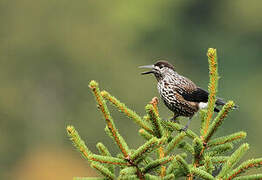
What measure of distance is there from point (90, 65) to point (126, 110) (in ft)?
140

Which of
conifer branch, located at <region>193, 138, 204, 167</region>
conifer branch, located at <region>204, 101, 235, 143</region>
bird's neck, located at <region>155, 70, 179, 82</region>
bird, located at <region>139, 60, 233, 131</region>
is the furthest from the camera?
bird's neck, located at <region>155, 70, 179, 82</region>

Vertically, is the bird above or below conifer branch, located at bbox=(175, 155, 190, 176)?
above

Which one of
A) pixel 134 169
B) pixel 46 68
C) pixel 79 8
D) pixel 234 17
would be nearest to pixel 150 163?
pixel 134 169

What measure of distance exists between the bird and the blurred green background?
93.0 ft

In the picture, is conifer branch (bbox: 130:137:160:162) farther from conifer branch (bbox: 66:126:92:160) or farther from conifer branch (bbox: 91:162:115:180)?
conifer branch (bbox: 66:126:92:160)

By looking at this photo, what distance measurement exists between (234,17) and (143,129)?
61438 mm

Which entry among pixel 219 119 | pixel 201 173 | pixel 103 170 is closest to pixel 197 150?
pixel 219 119

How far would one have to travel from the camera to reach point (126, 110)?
521 centimetres

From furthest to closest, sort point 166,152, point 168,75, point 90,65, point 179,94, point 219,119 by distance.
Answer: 1. point 90,65
2. point 168,75
3. point 179,94
4. point 166,152
5. point 219,119

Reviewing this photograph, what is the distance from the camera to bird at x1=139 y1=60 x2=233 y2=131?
6629mm

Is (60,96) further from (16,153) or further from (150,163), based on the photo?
(150,163)

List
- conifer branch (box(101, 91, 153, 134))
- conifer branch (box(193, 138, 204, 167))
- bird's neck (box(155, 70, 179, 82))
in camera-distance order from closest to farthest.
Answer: conifer branch (box(193, 138, 204, 167)) < conifer branch (box(101, 91, 153, 134)) < bird's neck (box(155, 70, 179, 82))

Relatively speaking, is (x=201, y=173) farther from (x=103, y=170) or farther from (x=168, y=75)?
(x=168, y=75)

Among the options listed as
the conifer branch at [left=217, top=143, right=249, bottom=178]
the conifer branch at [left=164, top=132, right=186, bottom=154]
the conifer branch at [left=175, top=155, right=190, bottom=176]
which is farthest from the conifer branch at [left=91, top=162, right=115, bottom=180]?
the conifer branch at [left=217, top=143, right=249, bottom=178]
